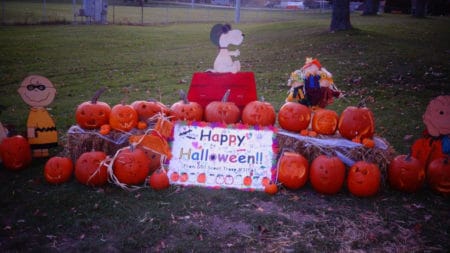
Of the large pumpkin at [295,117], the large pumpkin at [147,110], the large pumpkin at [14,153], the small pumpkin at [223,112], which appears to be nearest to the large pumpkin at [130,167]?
the large pumpkin at [147,110]

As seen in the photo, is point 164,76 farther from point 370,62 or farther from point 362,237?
point 362,237

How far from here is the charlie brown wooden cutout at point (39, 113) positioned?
17.2 ft

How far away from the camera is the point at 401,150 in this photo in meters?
6.25

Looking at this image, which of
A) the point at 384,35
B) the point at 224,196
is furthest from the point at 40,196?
the point at 384,35

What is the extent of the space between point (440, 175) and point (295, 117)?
1.86 m

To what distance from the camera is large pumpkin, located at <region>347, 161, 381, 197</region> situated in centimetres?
462

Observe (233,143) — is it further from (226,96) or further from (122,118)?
(122,118)

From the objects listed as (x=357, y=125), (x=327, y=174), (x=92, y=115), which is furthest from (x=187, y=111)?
(x=357, y=125)

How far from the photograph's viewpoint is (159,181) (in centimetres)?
476

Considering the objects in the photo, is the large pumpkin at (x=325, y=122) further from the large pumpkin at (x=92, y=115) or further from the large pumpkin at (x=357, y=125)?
the large pumpkin at (x=92, y=115)

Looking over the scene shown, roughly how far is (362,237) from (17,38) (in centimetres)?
1657

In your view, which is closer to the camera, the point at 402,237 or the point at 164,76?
the point at 402,237

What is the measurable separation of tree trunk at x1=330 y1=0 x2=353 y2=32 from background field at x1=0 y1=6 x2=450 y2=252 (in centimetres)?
71

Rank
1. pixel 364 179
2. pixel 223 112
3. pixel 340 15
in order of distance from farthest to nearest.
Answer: pixel 340 15 → pixel 223 112 → pixel 364 179
